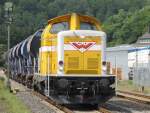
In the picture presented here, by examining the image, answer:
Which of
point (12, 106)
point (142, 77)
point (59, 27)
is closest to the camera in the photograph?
point (12, 106)

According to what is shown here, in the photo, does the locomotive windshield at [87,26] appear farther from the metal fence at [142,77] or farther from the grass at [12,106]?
the metal fence at [142,77]

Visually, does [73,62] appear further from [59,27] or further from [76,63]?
[59,27]

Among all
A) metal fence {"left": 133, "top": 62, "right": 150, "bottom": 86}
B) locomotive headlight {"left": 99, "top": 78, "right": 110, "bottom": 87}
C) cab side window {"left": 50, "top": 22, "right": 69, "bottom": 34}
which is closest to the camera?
locomotive headlight {"left": 99, "top": 78, "right": 110, "bottom": 87}

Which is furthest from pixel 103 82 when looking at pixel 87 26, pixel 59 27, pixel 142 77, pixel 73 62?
pixel 142 77

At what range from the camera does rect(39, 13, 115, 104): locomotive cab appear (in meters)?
17.2

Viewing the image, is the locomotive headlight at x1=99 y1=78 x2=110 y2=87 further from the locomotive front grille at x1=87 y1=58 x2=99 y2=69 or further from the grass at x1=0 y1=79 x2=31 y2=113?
the grass at x1=0 y1=79 x2=31 y2=113

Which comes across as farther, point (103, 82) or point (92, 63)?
point (92, 63)

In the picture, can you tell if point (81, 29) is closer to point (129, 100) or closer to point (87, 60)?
point (87, 60)

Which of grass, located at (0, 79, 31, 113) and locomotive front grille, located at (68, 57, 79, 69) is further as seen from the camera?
locomotive front grille, located at (68, 57, 79, 69)

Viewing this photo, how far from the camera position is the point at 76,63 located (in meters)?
17.6

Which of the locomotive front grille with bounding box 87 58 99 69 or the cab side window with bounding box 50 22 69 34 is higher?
the cab side window with bounding box 50 22 69 34

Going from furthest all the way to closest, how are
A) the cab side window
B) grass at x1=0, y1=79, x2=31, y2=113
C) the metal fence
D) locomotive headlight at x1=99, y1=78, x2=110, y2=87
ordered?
the metal fence → the cab side window → locomotive headlight at x1=99, y1=78, x2=110, y2=87 → grass at x1=0, y1=79, x2=31, y2=113

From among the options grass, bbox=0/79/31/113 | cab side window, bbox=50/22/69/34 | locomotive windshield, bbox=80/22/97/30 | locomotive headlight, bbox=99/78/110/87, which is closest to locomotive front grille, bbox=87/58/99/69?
locomotive headlight, bbox=99/78/110/87

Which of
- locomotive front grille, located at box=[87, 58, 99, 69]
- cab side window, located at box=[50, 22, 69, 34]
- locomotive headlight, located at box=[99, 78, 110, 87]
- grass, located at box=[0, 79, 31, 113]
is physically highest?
cab side window, located at box=[50, 22, 69, 34]
